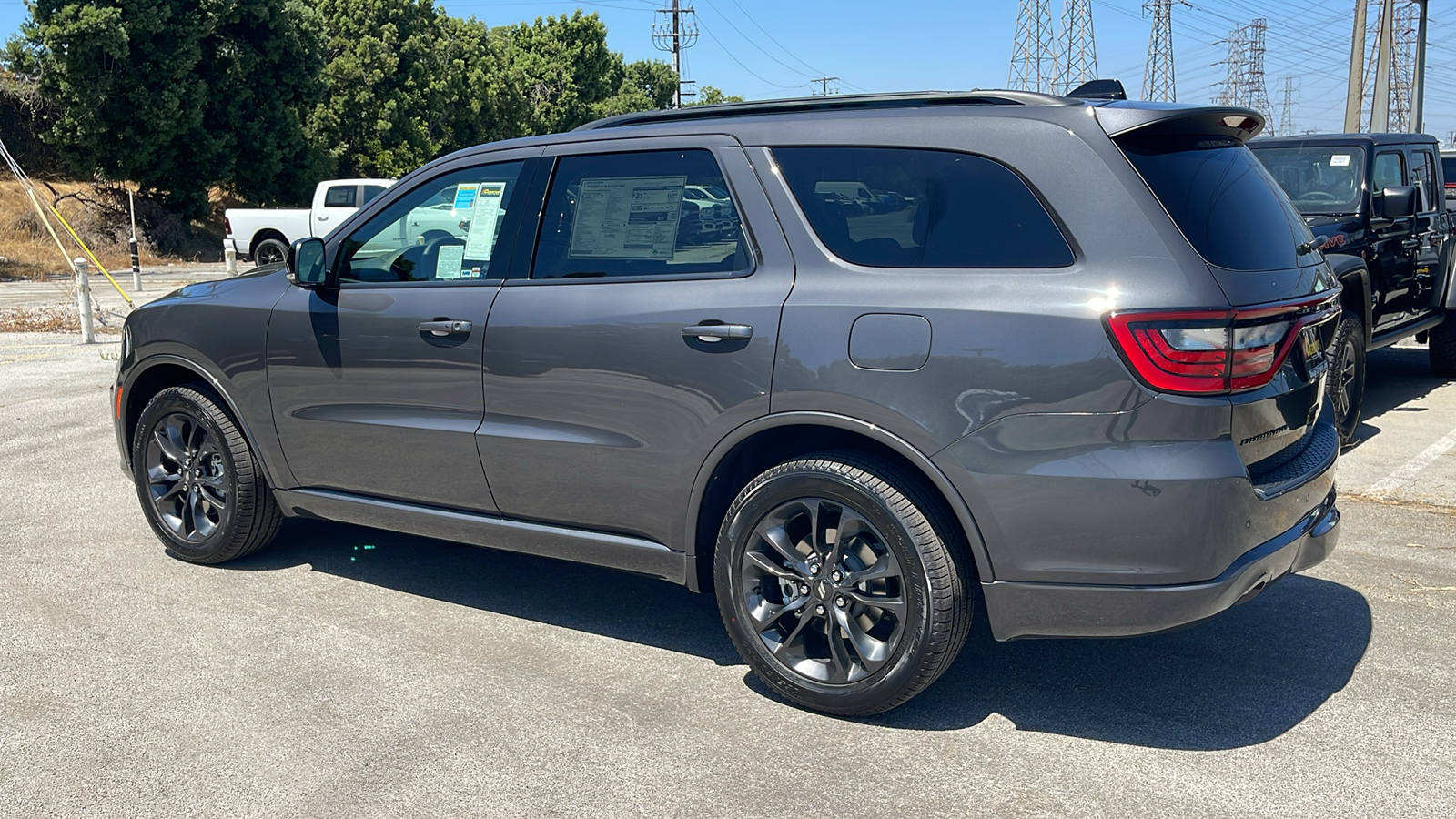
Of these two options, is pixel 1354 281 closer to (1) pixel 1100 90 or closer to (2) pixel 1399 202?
(2) pixel 1399 202

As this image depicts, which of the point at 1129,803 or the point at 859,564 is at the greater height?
the point at 859,564

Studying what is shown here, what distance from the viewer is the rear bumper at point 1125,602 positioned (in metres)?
3.30

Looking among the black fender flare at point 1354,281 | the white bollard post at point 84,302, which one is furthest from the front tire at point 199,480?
the white bollard post at point 84,302

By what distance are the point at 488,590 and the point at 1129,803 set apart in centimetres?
281

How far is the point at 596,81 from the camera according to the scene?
67.3 metres

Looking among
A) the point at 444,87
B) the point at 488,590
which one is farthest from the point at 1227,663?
the point at 444,87

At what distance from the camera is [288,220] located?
25.1 meters

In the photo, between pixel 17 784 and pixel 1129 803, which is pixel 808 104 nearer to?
pixel 1129 803

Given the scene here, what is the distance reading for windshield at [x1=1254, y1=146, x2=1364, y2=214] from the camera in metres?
8.83

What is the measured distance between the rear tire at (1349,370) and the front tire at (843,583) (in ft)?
15.2

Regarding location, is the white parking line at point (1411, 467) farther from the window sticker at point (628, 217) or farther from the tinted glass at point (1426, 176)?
the window sticker at point (628, 217)

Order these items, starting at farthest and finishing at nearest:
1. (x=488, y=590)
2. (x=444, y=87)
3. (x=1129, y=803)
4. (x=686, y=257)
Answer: (x=444, y=87) < (x=488, y=590) < (x=686, y=257) < (x=1129, y=803)

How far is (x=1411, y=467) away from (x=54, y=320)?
15.6 m

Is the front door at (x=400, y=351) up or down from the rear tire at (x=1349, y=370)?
up
